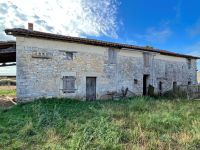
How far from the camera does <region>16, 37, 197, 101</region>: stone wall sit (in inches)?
454

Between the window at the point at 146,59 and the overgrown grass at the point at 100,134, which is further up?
the window at the point at 146,59

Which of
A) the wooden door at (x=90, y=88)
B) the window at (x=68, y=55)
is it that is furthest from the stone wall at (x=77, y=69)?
the wooden door at (x=90, y=88)

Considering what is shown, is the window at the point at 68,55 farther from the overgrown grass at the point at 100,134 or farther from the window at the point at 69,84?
the overgrown grass at the point at 100,134

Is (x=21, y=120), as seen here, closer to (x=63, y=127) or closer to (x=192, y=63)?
(x=63, y=127)

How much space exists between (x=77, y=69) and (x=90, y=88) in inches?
69.5

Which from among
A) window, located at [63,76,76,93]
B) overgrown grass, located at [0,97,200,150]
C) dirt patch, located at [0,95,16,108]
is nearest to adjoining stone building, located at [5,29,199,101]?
window, located at [63,76,76,93]

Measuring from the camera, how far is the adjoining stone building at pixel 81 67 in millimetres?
11555

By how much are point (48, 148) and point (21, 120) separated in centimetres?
317

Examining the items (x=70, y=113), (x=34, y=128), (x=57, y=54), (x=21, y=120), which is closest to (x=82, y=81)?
(x=57, y=54)

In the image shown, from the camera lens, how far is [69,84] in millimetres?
13250

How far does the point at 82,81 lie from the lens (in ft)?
45.6

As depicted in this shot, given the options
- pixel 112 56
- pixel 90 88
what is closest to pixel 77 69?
pixel 90 88

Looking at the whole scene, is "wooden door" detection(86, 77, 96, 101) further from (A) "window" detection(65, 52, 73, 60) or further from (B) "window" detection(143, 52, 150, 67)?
(B) "window" detection(143, 52, 150, 67)

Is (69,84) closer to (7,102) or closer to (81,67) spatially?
(81,67)
